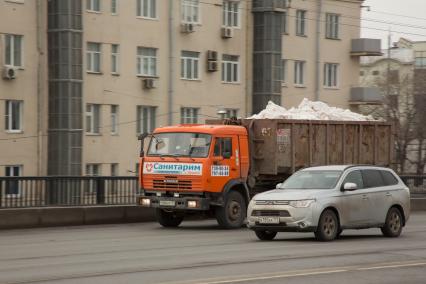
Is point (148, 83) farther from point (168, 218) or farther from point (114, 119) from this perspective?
point (168, 218)

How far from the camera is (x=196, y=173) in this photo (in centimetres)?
2422

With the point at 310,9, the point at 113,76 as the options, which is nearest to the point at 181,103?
the point at 113,76

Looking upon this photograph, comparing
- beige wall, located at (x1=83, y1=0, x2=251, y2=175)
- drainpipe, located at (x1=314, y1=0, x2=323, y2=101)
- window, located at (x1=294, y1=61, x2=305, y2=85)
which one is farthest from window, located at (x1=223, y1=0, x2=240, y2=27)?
drainpipe, located at (x1=314, y1=0, x2=323, y2=101)

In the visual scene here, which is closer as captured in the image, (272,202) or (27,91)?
(272,202)

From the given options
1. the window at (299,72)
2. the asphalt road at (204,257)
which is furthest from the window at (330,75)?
the asphalt road at (204,257)

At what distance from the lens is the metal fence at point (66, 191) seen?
24.2 m

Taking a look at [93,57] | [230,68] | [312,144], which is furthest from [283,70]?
[312,144]

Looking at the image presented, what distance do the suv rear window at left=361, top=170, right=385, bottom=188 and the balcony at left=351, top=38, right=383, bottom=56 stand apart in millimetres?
41368

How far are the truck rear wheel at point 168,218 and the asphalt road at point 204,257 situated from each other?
1.93 meters

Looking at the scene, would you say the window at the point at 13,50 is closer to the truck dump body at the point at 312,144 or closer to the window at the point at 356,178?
the truck dump body at the point at 312,144

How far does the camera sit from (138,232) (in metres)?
23.1

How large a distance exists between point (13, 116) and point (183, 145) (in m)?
21.7

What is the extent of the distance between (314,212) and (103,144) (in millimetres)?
30060

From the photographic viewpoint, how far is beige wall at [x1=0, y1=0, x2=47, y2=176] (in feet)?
144
